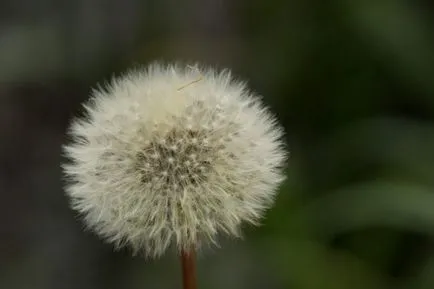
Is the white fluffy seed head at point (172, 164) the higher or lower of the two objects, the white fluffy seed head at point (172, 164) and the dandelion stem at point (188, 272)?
the higher

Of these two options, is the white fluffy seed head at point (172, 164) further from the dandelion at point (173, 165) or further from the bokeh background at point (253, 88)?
the bokeh background at point (253, 88)

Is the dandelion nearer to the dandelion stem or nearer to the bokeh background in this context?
the dandelion stem

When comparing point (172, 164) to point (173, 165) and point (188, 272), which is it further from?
point (188, 272)

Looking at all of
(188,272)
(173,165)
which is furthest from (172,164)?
(188,272)

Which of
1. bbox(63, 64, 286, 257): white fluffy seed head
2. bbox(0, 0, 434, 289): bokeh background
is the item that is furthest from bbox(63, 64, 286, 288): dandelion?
bbox(0, 0, 434, 289): bokeh background

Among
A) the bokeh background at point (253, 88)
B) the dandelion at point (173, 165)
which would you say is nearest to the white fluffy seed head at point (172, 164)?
the dandelion at point (173, 165)

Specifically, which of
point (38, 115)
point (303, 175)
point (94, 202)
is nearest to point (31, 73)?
point (38, 115)

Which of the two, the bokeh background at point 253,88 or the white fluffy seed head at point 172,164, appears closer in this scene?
the white fluffy seed head at point 172,164
